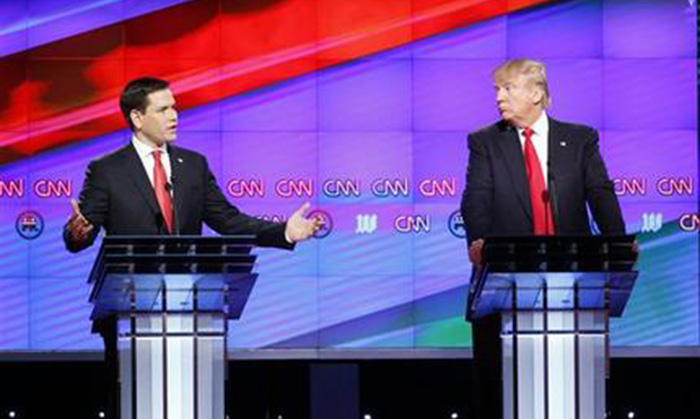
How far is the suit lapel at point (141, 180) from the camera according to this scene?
842cm

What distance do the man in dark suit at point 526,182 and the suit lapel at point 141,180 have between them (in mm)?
1233

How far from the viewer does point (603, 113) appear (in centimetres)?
1085

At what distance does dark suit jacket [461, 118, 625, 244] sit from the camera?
825 centimetres

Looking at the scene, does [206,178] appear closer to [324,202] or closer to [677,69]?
[324,202]

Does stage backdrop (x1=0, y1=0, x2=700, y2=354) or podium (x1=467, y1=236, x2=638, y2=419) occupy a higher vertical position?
stage backdrop (x1=0, y1=0, x2=700, y2=354)

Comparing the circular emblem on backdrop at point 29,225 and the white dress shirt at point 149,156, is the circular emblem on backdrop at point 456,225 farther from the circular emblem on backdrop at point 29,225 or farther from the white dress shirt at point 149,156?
the white dress shirt at point 149,156

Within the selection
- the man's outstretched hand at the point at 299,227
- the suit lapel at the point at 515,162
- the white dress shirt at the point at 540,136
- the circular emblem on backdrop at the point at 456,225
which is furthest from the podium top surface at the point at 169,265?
the circular emblem on backdrop at the point at 456,225

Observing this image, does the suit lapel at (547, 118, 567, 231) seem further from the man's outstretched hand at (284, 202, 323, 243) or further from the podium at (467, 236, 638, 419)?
the man's outstretched hand at (284, 202, 323, 243)

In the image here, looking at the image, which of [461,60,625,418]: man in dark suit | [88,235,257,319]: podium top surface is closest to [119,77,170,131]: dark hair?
[88,235,257,319]: podium top surface

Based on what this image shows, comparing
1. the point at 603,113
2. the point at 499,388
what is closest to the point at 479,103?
the point at 603,113

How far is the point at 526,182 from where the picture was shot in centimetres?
830

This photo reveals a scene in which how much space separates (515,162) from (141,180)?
4.89 feet

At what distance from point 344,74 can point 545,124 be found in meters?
2.60

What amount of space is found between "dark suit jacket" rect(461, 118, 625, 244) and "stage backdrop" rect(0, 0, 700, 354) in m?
2.43
